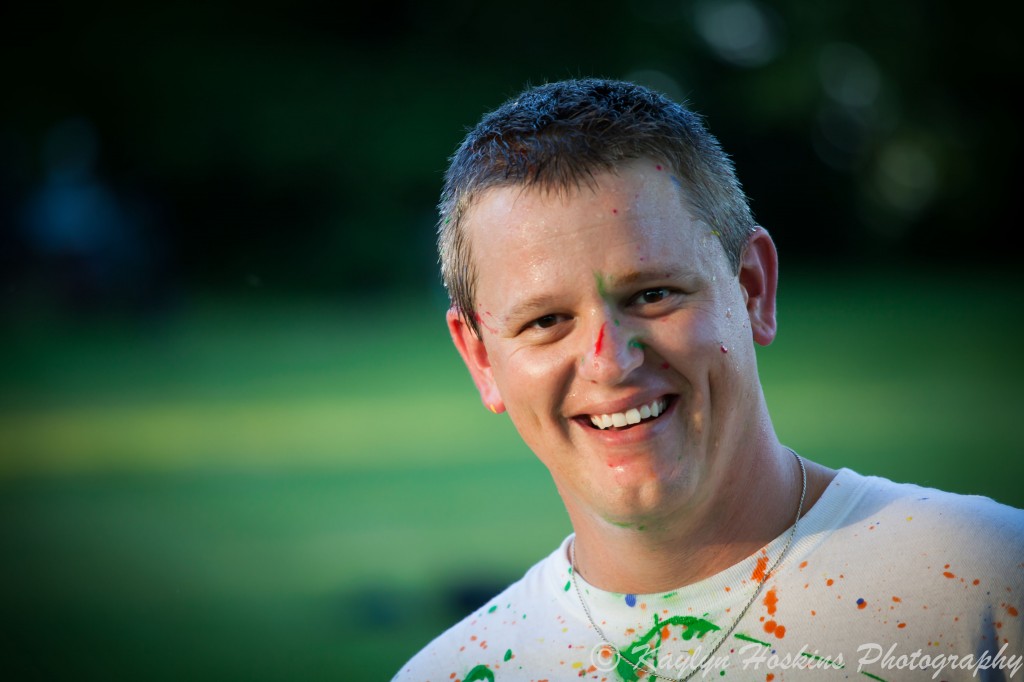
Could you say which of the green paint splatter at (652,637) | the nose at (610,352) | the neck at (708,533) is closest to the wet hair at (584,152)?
the nose at (610,352)

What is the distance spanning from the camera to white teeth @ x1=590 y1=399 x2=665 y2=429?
2006 mm

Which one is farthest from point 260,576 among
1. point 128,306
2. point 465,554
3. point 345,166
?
point 345,166

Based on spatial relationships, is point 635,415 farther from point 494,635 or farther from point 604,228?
point 494,635

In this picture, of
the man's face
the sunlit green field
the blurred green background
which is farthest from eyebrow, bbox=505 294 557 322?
the blurred green background

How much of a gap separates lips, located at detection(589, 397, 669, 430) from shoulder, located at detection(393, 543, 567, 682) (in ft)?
1.58

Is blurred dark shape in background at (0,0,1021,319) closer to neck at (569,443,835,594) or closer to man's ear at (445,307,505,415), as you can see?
man's ear at (445,307,505,415)

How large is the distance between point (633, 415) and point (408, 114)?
63.1 ft

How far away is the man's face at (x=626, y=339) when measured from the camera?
2.00m

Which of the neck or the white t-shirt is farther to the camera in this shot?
A: the neck

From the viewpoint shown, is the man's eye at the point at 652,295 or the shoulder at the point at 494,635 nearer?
the man's eye at the point at 652,295

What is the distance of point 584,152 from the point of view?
2.06 m

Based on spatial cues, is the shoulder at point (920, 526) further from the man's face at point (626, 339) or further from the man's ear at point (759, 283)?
the man's ear at point (759, 283)

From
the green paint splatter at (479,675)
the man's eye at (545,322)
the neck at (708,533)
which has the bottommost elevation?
the green paint splatter at (479,675)

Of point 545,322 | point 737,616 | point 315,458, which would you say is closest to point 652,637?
point 737,616
